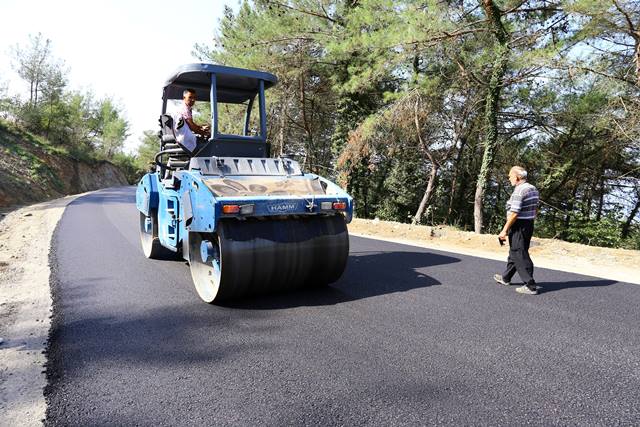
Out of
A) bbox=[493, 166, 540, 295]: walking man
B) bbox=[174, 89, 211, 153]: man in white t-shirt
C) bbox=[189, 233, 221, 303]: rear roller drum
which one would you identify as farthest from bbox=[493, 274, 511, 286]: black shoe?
bbox=[174, 89, 211, 153]: man in white t-shirt

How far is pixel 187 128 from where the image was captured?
519cm

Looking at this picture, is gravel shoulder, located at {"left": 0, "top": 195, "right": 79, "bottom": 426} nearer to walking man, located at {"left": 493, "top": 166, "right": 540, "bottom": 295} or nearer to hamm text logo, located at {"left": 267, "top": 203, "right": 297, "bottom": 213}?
hamm text logo, located at {"left": 267, "top": 203, "right": 297, "bottom": 213}

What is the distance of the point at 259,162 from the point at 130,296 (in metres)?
2.08

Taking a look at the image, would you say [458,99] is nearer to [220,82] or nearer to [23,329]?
[220,82]

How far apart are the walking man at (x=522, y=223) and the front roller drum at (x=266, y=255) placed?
6.76 ft

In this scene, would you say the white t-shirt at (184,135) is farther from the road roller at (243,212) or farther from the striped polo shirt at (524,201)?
the striped polo shirt at (524,201)

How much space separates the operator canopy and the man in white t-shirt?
0.30 meters

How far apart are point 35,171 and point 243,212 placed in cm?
2518

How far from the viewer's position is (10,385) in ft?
9.20

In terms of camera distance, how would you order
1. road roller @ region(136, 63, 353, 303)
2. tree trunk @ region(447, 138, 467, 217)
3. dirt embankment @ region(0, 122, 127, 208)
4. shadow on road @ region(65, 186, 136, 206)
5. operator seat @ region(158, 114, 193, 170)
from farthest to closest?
Result: tree trunk @ region(447, 138, 467, 217) → dirt embankment @ region(0, 122, 127, 208) → shadow on road @ region(65, 186, 136, 206) → operator seat @ region(158, 114, 193, 170) → road roller @ region(136, 63, 353, 303)

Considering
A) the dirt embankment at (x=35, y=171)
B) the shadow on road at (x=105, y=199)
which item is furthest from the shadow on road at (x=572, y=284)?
the dirt embankment at (x=35, y=171)

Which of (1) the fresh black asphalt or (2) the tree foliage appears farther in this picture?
(2) the tree foliage

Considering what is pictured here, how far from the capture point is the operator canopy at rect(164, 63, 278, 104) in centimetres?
519

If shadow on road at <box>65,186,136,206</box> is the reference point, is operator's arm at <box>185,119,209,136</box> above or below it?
above
